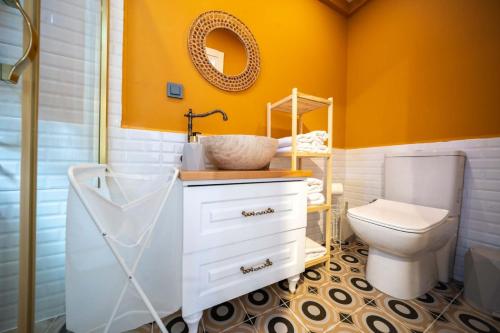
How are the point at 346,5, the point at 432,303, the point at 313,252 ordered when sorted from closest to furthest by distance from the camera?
1. the point at 432,303
2. the point at 313,252
3. the point at 346,5

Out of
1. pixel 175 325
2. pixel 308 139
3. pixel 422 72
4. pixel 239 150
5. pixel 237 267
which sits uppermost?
pixel 422 72

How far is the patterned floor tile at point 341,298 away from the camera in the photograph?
857 millimetres

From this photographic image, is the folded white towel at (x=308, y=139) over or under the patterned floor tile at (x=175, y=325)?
over

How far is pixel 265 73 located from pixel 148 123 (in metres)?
0.86

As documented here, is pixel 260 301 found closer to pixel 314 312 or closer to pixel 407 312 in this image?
pixel 314 312

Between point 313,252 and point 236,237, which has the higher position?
→ point 236,237

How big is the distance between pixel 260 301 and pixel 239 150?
770 mm

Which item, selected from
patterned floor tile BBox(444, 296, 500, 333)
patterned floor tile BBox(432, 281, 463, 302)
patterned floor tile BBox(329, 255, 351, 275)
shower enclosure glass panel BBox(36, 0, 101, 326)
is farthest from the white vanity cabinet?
patterned floor tile BBox(432, 281, 463, 302)

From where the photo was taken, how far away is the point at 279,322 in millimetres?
786

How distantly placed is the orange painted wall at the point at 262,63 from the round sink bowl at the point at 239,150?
0.34m

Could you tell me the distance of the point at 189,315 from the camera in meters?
0.66

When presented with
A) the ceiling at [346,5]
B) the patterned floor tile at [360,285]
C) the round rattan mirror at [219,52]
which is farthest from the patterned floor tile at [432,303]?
the ceiling at [346,5]

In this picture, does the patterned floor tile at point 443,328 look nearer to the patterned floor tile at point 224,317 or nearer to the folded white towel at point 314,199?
the folded white towel at point 314,199

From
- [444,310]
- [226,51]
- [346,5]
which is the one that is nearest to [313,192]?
[444,310]
